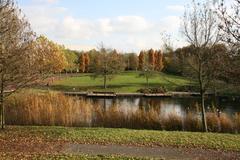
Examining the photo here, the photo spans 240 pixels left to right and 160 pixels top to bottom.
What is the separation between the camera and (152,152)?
45.4 ft

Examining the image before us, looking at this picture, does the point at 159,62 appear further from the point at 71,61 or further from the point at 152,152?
the point at 152,152

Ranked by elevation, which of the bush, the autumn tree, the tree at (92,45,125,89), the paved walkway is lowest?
the bush

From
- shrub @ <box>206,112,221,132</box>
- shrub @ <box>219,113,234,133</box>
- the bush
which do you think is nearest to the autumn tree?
the bush

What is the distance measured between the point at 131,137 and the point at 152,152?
2313 mm

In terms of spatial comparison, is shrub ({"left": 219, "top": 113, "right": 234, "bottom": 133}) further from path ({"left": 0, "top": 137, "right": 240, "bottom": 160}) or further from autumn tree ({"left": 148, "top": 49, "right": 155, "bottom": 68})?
autumn tree ({"left": 148, "top": 49, "right": 155, "bottom": 68})

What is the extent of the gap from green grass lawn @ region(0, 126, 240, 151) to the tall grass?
11.3 ft

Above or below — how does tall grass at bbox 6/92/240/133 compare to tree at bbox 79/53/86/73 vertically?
below

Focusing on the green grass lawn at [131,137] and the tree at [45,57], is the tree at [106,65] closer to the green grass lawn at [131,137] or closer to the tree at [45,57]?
the tree at [45,57]

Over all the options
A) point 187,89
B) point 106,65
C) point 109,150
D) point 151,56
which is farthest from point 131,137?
point 151,56

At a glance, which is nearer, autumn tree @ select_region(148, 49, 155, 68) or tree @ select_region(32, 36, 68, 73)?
tree @ select_region(32, 36, 68, 73)

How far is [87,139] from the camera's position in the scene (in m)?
15.7

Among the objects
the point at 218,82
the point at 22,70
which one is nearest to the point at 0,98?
the point at 22,70

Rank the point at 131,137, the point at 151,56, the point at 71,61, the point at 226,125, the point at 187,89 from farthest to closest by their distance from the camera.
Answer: the point at 151,56, the point at 71,61, the point at 187,89, the point at 226,125, the point at 131,137

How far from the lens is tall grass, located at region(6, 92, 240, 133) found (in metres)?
21.0
